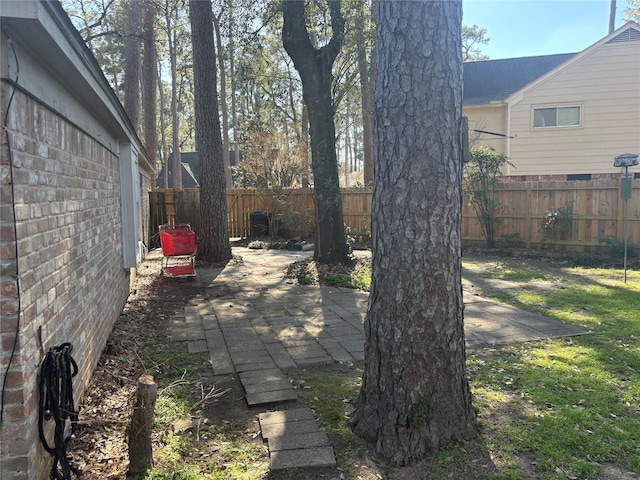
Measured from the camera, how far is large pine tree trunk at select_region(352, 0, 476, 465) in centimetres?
282

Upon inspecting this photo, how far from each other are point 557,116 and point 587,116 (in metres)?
0.85

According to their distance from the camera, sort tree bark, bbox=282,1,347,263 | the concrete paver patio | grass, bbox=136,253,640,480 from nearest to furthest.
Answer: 1. grass, bbox=136,253,640,480
2. the concrete paver patio
3. tree bark, bbox=282,1,347,263

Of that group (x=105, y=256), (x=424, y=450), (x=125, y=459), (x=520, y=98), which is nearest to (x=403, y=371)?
(x=424, y=450)

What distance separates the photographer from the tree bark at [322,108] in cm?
970

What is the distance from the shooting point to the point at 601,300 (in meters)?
6.90

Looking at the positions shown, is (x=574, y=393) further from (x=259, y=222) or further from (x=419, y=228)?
(x=259, y=222)

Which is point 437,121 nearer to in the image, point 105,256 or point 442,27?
point 442,27

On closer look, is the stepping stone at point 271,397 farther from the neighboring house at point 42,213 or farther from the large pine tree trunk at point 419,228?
the neighboring house at point 42,213

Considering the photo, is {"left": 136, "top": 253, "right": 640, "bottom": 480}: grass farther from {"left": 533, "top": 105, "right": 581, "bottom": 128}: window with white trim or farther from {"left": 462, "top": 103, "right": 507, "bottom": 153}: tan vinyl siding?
{"left": 462, "top": 103, "right": 507, "bottom": 153}: tan vinyl siding

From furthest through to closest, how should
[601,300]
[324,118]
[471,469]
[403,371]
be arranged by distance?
1. [324,118]
2. [601,300]
3. [403,371]
4. [471,469]

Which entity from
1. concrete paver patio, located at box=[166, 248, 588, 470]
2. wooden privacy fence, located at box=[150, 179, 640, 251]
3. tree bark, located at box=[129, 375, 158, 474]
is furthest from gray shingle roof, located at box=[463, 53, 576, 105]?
tree bark, located at box=[129, 375, 158, 474]

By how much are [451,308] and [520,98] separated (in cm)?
1519

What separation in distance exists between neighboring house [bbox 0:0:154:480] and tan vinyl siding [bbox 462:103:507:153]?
14698mm

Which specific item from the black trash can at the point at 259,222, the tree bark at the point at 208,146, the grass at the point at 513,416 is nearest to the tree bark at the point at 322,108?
the tree bark at the point at 208,146
